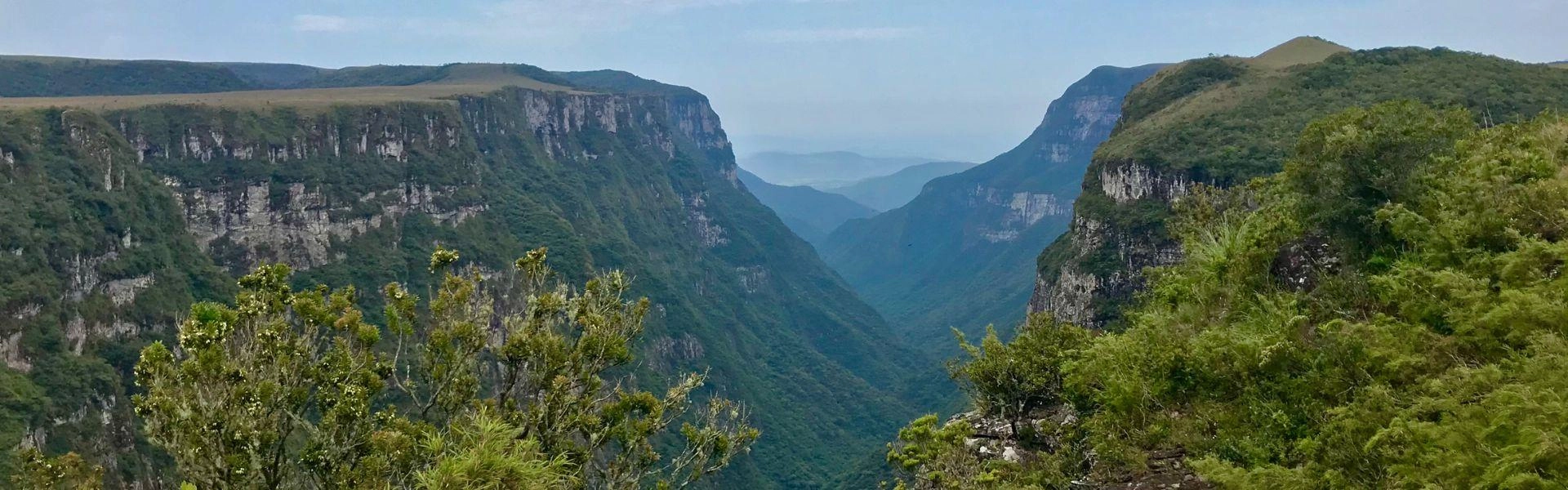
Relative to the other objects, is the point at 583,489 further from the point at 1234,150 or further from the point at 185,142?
the point at 185,142

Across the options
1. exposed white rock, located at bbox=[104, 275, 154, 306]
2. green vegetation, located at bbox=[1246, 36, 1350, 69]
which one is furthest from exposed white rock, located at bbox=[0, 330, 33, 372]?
green vegetation, located at bbox=[1246, 36, 1350, 69]

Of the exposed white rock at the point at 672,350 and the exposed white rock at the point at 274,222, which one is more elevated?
the exposed white rock at the point at 274,222

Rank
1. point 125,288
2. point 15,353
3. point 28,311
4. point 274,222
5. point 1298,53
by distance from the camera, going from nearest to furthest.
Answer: point 15,353
point 28,311
point 125,288
point 274,222
point 1298,53

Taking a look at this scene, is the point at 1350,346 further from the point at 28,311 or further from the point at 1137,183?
the point at 28,311

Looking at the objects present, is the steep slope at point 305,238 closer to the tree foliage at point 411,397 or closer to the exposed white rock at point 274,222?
the exposed white rock at point 274,222

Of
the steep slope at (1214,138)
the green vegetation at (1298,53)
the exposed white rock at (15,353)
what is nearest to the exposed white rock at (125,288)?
the exposed white rock at (15,353)

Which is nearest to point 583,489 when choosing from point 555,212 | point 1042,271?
point 1042,271

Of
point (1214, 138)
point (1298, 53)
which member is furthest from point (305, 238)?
point (1298, 53)
